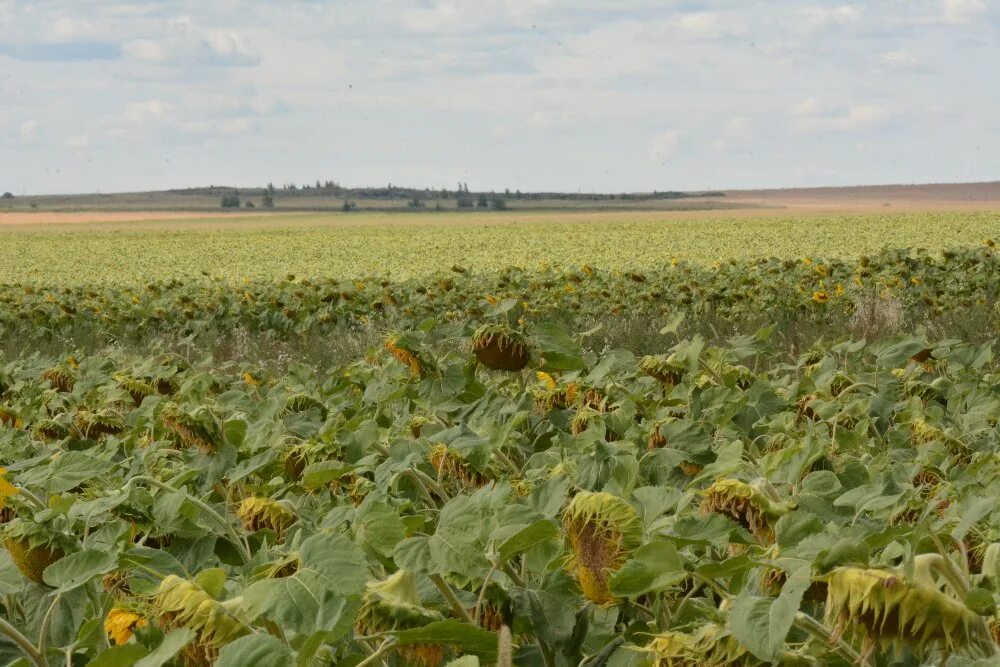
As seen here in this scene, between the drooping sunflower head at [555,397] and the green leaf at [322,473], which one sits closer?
the green leaf at [322,473]

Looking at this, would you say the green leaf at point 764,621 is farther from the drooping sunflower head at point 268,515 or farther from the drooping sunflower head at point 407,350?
the drooping sunflower head at point 407,350

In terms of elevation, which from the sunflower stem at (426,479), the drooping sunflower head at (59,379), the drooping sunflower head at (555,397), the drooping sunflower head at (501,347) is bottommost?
the drooping sunflower head at (59,379)

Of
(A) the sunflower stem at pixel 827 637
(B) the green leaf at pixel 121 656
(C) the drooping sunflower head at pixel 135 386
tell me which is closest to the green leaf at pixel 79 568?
(B) the green leaf at pixel 121 656

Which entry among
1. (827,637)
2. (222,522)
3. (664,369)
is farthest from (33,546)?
(664,369)

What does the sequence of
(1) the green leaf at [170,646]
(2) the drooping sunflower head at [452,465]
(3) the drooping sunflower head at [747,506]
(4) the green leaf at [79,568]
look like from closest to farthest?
(1) the green leaf at [170,646] < (4) the green leaf at [79,568] < (3) the drooping sunflower head at [747,506] < (2) the drooping sunflower head at [452,465]

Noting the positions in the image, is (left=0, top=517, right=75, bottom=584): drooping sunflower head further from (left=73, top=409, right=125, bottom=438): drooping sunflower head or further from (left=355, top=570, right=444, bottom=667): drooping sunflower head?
(left=73, top=409, right=125, bottom=438): drooping sunflower head

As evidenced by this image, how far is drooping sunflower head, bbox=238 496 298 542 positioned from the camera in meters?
1.94

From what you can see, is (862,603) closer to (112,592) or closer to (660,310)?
(112,592)

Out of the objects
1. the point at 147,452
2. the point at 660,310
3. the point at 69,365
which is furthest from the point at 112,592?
the point at 660,310

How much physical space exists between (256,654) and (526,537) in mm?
416

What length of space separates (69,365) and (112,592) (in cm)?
291

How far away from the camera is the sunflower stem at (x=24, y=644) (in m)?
1.37

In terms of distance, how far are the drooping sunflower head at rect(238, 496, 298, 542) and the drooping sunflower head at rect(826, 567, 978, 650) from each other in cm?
107

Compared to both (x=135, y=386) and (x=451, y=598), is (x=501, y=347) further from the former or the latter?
(x=135, y=386)
